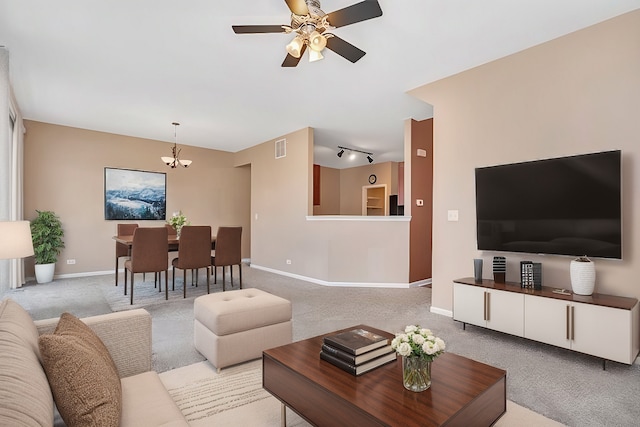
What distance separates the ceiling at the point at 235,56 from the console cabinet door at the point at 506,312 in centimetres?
233

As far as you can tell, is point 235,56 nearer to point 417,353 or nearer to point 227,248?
point 227,248

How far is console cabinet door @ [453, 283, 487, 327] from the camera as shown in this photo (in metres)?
3.15

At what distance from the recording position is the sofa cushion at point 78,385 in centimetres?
100

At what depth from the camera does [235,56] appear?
11.1 feet

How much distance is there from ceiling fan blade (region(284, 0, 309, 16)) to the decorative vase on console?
1.96m

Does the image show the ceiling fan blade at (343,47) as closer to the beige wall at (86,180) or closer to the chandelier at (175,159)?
the chandelier at (175,159)

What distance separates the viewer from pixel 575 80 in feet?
9.59

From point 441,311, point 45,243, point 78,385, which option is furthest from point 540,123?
point 45,243

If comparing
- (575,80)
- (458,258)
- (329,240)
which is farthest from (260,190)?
(575,80)

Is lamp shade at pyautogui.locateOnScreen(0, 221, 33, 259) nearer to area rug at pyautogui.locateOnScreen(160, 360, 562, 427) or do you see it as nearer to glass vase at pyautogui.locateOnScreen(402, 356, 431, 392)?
area rug at pyautogui.locateOnScreen(160, 360, 562, 427)

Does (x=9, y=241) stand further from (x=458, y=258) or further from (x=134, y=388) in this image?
(x=458, y=258)

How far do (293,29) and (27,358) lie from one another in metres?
2.26

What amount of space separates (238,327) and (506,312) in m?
2.32

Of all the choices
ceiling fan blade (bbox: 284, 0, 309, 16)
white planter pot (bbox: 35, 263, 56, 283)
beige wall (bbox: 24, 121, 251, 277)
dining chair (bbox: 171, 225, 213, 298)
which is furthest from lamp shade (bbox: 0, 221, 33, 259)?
beige wall (bbox: 24, 121, 251, 277)
